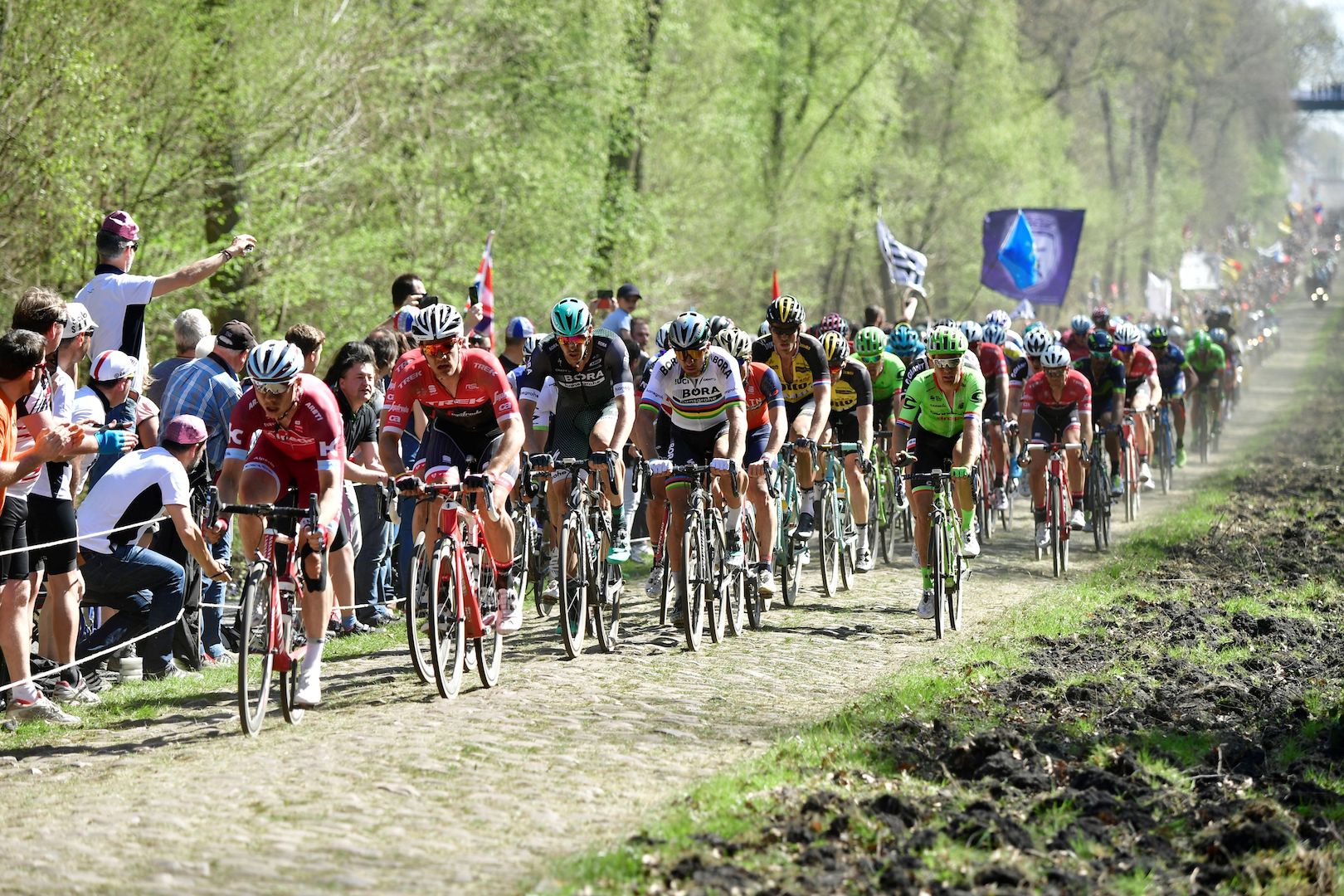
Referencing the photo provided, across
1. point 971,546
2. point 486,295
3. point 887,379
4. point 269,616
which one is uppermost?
point 486,295

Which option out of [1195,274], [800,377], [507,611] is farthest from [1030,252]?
[1195,274]

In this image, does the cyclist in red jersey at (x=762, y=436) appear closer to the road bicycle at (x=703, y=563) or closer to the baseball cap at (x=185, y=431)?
the road bicycle at (x=703, y=563)

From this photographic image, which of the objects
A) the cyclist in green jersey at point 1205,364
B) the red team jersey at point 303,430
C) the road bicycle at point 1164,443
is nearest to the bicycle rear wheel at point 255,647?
the red team jersey at point 303,430

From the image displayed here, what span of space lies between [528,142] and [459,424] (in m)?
20.6

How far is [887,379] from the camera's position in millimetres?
16141

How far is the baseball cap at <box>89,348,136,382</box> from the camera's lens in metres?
10.1

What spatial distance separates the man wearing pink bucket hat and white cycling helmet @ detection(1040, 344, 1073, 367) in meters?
8.42

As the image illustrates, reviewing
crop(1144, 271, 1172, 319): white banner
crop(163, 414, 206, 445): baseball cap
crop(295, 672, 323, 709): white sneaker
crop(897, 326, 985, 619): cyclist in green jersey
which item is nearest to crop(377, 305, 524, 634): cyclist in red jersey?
crop(295, 672, 323, 709): white sneaker

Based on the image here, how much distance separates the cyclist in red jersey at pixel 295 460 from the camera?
8617 mm

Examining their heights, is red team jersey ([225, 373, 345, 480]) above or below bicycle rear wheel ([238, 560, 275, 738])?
above

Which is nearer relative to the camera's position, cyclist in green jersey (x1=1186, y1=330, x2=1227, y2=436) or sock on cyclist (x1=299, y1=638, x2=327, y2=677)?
sock on cyclist (x1=299, y1=638, x2=327, y2=677)

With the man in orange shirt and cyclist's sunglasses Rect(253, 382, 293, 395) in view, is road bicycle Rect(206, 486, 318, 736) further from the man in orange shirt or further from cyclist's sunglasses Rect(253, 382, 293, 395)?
the man in orange shirt

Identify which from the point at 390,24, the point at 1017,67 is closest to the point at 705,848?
the point at 390,24

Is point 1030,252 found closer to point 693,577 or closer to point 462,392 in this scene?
point 693,577
